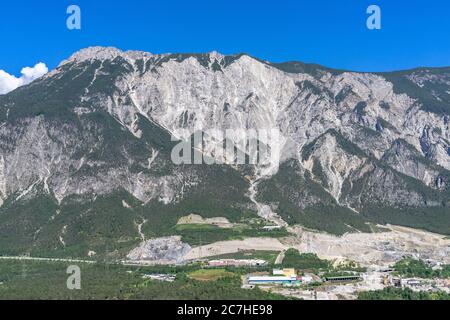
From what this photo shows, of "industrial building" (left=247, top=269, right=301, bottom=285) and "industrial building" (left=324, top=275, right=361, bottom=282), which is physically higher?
"industrial building" (left=247, top=269, right=301, bottom=285)

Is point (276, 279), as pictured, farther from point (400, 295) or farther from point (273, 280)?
point (400, 295)

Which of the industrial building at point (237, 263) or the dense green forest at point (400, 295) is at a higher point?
the industrial building at point (237, 263)

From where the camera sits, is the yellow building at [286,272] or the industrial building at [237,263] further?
the industrial building at [237,263]

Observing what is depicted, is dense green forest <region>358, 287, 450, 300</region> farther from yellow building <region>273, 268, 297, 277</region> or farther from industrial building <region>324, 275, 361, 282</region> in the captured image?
yellow building <region>273, 268, 297, 277</region>

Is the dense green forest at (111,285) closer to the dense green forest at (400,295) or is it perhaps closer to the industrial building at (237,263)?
the industrial building at (237,263)

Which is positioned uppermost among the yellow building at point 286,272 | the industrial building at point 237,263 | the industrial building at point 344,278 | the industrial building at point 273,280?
the industrial building at point 237,263

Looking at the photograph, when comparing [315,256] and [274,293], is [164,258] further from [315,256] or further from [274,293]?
[274,293]

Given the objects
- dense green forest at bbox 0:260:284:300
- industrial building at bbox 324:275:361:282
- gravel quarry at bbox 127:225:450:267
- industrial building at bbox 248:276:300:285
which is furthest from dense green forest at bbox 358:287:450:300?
gravel quarry at bbox 127:225:450:267

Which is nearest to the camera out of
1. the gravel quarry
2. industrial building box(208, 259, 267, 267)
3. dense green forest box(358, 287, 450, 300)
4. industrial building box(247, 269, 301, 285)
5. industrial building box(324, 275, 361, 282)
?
dense green forest box(358, 287, 450, 300)

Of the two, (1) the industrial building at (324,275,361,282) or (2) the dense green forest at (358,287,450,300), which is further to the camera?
(1) the industrial building at (324,275,361,282)

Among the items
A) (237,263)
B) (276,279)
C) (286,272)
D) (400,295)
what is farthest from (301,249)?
(400,295)

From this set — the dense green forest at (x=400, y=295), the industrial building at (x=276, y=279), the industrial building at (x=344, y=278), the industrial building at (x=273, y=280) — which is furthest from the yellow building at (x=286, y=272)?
the dense green forest at (x=400, y=295)

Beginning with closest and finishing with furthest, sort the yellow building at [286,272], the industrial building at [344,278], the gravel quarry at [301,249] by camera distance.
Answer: the yellow building at [286,272], the industrial building at [344,278], the gravel quarry at [301,249]
